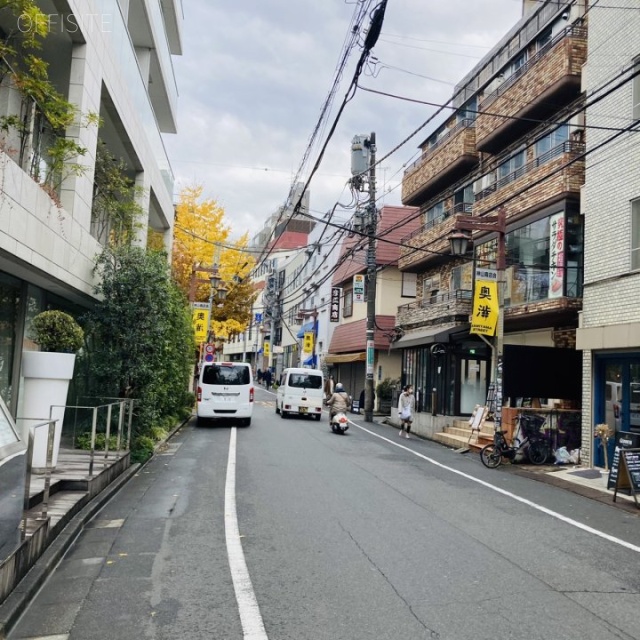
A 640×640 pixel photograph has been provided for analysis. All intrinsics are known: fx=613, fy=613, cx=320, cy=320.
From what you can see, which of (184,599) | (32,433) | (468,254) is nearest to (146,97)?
(468,254)

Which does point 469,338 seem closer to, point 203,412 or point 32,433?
point 203,412

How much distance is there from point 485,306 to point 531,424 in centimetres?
337

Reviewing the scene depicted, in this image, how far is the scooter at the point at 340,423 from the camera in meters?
20.0

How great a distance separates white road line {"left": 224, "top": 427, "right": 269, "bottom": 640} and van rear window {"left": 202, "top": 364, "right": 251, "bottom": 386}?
11.5m

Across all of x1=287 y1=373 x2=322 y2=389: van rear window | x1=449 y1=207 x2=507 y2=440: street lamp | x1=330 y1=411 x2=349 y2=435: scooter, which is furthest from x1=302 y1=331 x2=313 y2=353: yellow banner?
x1=449 y1=207 x2=507 y2=440: street lamp

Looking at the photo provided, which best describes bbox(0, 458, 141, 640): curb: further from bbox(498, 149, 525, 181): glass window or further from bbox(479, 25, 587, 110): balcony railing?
bbox(479, 25, 587, 110): balcony railing

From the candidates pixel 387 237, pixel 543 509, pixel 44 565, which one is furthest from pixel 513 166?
pixel 44 565

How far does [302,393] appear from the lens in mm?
25453

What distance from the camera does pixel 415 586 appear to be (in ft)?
17.6

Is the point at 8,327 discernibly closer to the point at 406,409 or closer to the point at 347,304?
the point at 406,409

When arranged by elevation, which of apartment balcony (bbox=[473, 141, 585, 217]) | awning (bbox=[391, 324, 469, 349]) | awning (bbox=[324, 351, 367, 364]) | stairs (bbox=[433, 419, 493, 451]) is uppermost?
apartment balcony (bbox=[473, 141, 585, 217])

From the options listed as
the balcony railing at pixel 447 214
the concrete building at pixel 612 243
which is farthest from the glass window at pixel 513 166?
the concrete building at pixel 612 243

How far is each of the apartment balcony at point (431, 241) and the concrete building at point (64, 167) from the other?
11233 mm

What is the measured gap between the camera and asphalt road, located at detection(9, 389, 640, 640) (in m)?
4.52
